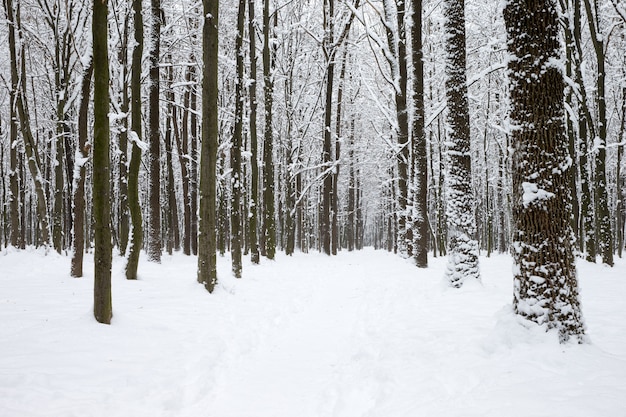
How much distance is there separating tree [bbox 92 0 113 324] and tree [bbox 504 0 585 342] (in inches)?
193

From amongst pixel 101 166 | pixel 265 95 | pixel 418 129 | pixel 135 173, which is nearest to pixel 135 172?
pixel 135 173

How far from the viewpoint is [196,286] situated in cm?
818

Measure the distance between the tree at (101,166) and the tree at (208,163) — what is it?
3.15m

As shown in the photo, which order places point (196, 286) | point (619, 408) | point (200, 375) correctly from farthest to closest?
point (196, 286)
point (200, 375)
point (619, 408)

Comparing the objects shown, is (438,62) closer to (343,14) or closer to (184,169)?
(343,14)

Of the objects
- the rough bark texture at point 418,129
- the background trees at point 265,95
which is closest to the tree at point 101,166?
the background trees at point 265,95

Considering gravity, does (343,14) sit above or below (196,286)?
above

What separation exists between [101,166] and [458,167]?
6530 millimetres

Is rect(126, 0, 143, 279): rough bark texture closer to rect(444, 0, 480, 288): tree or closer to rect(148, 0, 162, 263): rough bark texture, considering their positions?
rect(148, 0, 162, 263): rough bark texture

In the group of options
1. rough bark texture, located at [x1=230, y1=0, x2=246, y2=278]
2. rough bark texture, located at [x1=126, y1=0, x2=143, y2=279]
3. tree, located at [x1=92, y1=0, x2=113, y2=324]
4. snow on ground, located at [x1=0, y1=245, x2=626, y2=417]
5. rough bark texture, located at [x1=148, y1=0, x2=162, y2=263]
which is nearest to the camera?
snow on ground, located at [x1=0, y1=245, x2=626, y2=417]

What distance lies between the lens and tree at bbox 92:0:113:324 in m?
4.84

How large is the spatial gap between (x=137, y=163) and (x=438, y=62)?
15879 millimetres

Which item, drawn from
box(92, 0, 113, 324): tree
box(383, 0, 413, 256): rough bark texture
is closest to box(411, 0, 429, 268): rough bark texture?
box(383, 0, 413, 256): rough bark texture

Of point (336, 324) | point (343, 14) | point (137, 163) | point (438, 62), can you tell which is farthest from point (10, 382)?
point (343, 14)
